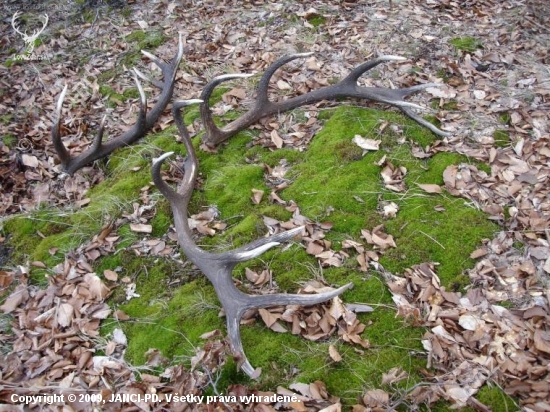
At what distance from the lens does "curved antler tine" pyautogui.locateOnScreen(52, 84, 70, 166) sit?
4.76 meters

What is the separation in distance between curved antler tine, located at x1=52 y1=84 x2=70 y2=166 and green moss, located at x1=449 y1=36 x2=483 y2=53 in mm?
4935

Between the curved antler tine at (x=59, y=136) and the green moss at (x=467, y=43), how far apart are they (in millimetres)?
4935

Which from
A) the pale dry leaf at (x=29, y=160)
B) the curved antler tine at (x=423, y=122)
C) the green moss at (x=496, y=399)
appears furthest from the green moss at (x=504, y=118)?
the pale dry leaf at (x=29, y=160)

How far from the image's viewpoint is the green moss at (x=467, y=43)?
6214mm

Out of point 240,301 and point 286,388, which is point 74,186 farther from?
point 286,388

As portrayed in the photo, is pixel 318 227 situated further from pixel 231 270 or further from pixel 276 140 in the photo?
A: pixel 276 140

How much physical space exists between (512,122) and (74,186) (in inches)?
195

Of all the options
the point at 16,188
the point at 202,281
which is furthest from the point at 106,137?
the point at 202,281

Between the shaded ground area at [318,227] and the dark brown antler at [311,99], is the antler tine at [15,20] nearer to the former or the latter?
the shaded ground area at [318,227]

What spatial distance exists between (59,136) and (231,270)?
2557mm

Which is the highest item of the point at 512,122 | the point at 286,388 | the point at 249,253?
the point at 249,253

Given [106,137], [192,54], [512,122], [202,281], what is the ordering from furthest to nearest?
[192,54] < [106,137] < [512,122] < [202,281]

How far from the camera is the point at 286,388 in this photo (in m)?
3.38

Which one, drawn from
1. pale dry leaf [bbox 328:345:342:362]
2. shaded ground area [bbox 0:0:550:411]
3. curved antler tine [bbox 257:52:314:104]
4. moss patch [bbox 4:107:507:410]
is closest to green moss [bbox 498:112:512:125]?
shaded ground area [bbox 0:0:550:411]
